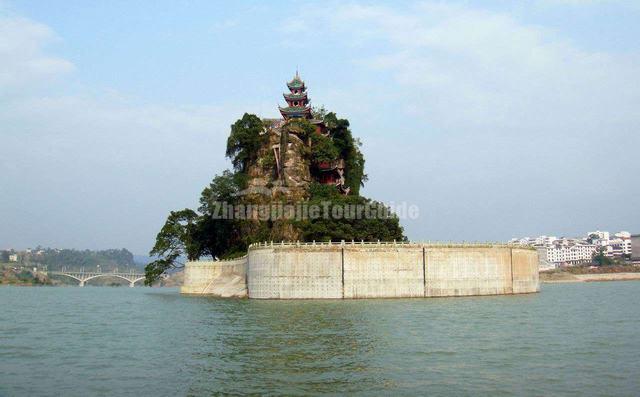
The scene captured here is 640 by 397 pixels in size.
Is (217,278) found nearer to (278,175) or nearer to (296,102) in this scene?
(278,175)

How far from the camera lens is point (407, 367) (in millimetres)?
22938

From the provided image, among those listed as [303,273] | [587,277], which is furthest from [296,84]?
[587,277]

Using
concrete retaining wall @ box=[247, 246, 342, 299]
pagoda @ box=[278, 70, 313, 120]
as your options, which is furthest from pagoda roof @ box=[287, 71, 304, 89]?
concrete retaining wall @ box=[247, 246, 342, 299]

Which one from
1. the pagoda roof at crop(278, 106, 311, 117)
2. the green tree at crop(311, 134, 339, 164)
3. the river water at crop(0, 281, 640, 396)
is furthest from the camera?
the pagoda roof at crop(278, 106, 311, 117)

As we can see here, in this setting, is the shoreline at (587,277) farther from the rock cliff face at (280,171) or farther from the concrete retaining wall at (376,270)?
the concrete retaining wall at (376,270)

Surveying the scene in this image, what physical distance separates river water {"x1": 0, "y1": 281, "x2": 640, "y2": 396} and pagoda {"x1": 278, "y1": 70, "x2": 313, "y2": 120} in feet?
126

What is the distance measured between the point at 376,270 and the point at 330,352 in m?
27.5

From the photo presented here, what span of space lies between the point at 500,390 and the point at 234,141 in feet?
184

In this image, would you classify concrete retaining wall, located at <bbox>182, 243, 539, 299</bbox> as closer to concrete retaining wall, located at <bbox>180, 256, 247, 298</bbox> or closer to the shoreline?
concrete retaining wall, located at <bbox>180, 256, 247, 298</bbox>

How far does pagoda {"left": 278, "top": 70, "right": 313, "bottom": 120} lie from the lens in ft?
258

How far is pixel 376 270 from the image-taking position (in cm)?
5306

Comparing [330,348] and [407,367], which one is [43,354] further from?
[407,367]

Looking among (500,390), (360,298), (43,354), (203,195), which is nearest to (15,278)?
(203,195)

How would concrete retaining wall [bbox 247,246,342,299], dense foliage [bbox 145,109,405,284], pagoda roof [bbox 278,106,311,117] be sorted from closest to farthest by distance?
concrete retaining wall [bbox 247,246,342,299] < dense foliage [bbox 145,109,405,284] < pagoda roof [bbox 278,106,311,117]
